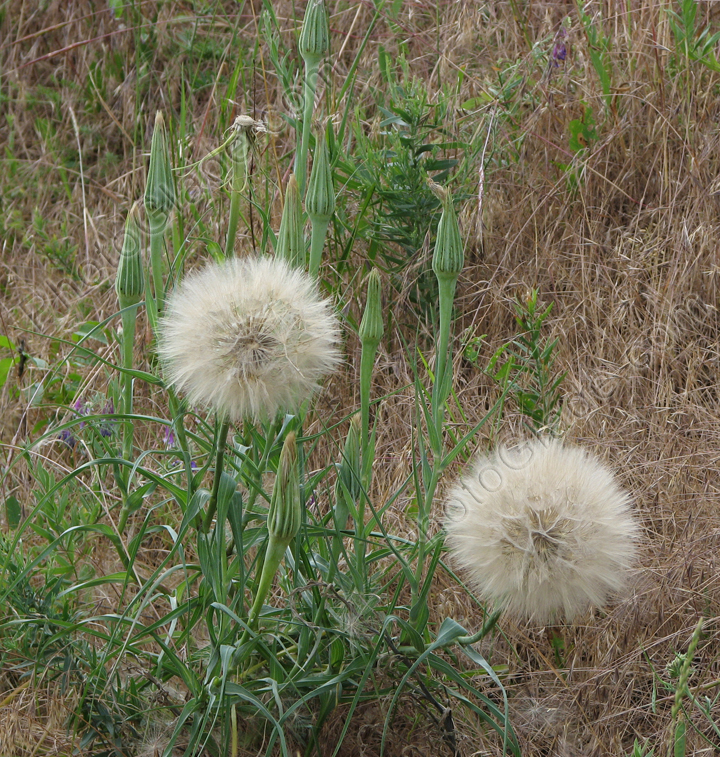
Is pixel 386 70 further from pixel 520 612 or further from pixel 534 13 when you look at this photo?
pixel 520 612

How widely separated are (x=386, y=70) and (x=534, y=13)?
2.44 feet

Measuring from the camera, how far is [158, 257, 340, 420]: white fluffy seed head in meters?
1.28

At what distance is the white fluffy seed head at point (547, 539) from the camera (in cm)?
135

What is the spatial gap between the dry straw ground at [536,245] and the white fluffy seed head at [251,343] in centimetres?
36

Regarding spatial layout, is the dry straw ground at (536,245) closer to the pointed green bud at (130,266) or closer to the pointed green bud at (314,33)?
the pointed green bud at (130,266)

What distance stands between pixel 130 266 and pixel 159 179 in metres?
0.17

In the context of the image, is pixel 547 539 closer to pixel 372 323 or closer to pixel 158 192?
pixel 372 323

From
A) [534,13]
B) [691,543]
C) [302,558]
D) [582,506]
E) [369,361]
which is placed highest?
[534,13]

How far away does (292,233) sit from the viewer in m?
1.54

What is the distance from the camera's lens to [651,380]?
91.0 inches

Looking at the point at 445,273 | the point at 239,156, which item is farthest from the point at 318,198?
the point at 445,273

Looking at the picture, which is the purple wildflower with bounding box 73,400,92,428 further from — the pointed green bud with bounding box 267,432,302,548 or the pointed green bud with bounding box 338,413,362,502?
the pointed green bud with bounding box 267,432,302,548

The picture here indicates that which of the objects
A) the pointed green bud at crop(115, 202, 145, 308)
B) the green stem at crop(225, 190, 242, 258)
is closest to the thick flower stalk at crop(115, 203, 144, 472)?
the pointed green bud at crop(115, 202, 145, 308)

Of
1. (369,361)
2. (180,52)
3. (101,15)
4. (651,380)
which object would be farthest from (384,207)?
(101,15)
